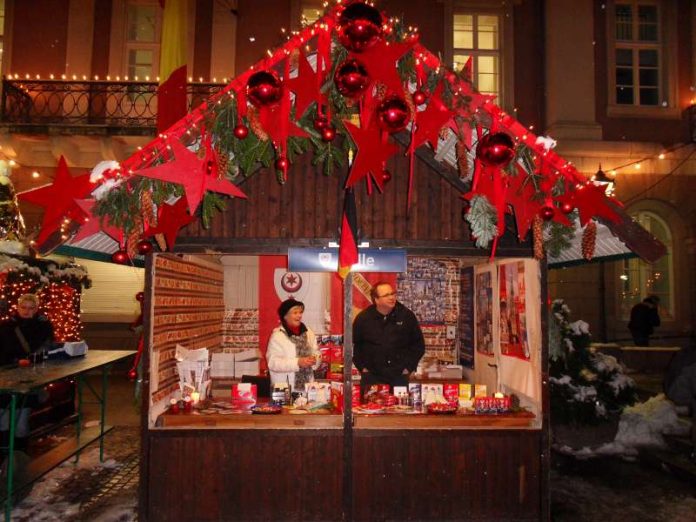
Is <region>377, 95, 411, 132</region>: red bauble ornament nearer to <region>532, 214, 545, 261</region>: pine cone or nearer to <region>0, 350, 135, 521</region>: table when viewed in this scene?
<region>532, 214, 545, 261</region>: pine cone

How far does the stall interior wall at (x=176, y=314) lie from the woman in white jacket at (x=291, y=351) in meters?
1.12

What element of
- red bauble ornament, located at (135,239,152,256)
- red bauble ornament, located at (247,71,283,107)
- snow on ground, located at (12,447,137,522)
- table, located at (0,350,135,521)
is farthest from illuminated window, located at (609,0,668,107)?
snow on ground, located at (12,447,137,522)

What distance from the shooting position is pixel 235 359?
9.02 meters

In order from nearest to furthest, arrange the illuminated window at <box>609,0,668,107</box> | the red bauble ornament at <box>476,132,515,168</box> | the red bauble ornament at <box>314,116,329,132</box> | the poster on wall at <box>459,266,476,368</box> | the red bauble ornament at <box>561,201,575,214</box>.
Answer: the red bauble ornament at <box>476,132,515,168</box> < the red bauble ornament at <box>314,116,329,132</box> < the red bauble ornament at <box>561,201,575,214</box> < the poster on wall at <box>459,266,476,368</box> < the illuminated window at <box>609,0,668,107</box>

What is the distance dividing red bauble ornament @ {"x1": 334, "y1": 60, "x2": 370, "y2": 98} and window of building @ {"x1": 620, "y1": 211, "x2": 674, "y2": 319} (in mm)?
14306

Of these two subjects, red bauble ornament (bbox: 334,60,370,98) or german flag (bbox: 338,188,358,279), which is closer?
red bauble ornament (bbox: 334,60,370,98)

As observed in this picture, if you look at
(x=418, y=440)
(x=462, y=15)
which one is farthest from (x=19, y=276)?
(x=462, y=15)

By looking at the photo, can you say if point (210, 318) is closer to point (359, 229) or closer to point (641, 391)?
point (359, 229)

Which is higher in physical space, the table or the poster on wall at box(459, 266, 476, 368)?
the poster on wall at box(459, 266, 476, 368)

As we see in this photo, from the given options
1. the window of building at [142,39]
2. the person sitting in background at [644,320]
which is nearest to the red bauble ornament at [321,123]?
the window of building at [142,39]

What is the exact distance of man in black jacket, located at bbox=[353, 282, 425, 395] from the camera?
712cm

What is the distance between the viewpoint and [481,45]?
16422 millimetres

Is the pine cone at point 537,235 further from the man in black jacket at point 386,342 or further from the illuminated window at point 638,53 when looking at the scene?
the illuminated window at point 638,53

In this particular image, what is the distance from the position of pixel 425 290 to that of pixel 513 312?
8.68 feet
